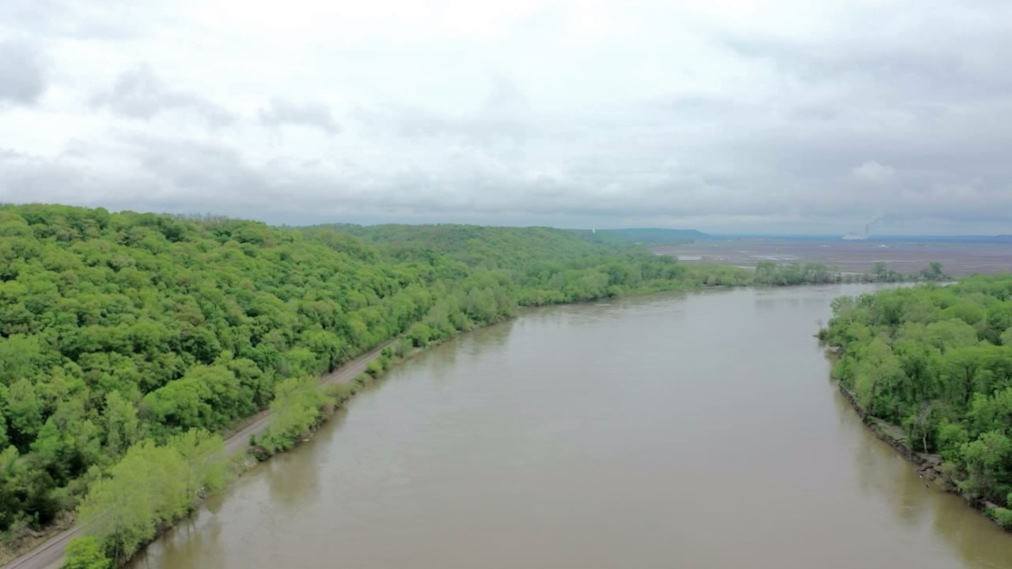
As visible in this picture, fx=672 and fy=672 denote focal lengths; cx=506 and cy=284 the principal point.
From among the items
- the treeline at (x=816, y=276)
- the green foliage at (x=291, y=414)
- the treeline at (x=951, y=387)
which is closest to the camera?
the treeline at (x=951, y=387)

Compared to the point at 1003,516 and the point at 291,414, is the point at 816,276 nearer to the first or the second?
the point at 1003,516

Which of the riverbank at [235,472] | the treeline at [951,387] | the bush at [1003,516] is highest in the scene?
the treeline at [951,387]

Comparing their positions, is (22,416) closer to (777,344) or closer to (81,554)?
(81,554)

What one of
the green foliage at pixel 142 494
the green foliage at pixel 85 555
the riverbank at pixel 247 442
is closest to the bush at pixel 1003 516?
the green foliage at pixel 142 494

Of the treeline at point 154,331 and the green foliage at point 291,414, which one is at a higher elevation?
the treeline at point 154,331

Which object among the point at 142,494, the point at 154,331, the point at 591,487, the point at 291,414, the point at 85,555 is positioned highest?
the point at 154,331

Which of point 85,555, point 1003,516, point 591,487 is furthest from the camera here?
point 591,487

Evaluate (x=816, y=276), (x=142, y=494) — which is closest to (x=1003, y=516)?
(x=142, y=494)

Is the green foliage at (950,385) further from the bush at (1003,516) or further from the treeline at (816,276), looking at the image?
the treeline at (816,276)
